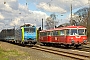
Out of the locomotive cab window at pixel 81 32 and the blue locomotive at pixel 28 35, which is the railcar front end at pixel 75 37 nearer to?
the locomotive cab window at pixel 81 32

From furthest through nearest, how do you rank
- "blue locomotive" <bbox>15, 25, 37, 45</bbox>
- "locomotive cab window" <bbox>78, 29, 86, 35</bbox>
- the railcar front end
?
1. "blue locomotive" <bbox>15, 25, 37, 45</bbox>
2. "locomotive cab window" <bbox>78, 29, 86, 35</bbox>
3. the railcar front end

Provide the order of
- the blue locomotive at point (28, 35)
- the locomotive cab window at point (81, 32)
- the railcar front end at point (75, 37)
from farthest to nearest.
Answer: the blue locomotive at point (28, 35) < the locomotive cab window at point (81, 32) < the railcar front end at point (75, 37)

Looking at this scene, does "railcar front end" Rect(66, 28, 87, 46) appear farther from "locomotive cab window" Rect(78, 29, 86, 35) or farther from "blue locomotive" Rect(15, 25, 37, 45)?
"blue locomotive" Rect(15, 25, 37, 45)

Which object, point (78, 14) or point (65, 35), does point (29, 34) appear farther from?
point (78, 14)

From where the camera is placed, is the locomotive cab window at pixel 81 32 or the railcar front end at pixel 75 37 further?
the locomotive cab window at pixel 81 32

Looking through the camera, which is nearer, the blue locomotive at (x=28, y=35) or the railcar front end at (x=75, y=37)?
the railcar front end at (x=75, y=37)

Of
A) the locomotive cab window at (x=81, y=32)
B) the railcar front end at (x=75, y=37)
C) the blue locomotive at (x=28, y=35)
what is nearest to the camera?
the railcar front end at (x=75, y=37)

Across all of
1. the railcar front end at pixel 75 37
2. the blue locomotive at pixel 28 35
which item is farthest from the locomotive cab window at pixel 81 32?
the blue locomotive at pixel 28 35

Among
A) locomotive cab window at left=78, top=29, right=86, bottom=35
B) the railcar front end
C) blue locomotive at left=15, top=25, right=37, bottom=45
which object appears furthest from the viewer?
blue locomotive at left=15, top=25, right=37, bottom=45

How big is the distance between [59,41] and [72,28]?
393 cm

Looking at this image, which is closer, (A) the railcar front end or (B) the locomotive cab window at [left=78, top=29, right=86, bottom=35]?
(A) the railcar front end

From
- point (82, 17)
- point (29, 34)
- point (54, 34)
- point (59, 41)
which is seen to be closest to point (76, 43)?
point (59, 41)

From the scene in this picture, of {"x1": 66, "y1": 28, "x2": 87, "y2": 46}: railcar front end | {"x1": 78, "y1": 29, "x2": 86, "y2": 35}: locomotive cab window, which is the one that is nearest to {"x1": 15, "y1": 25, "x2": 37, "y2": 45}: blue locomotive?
{"x1": 66, "y1": 28, "x2": 87, "y2": 46}: railcar front end

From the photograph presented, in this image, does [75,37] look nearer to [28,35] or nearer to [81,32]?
[81,32]
